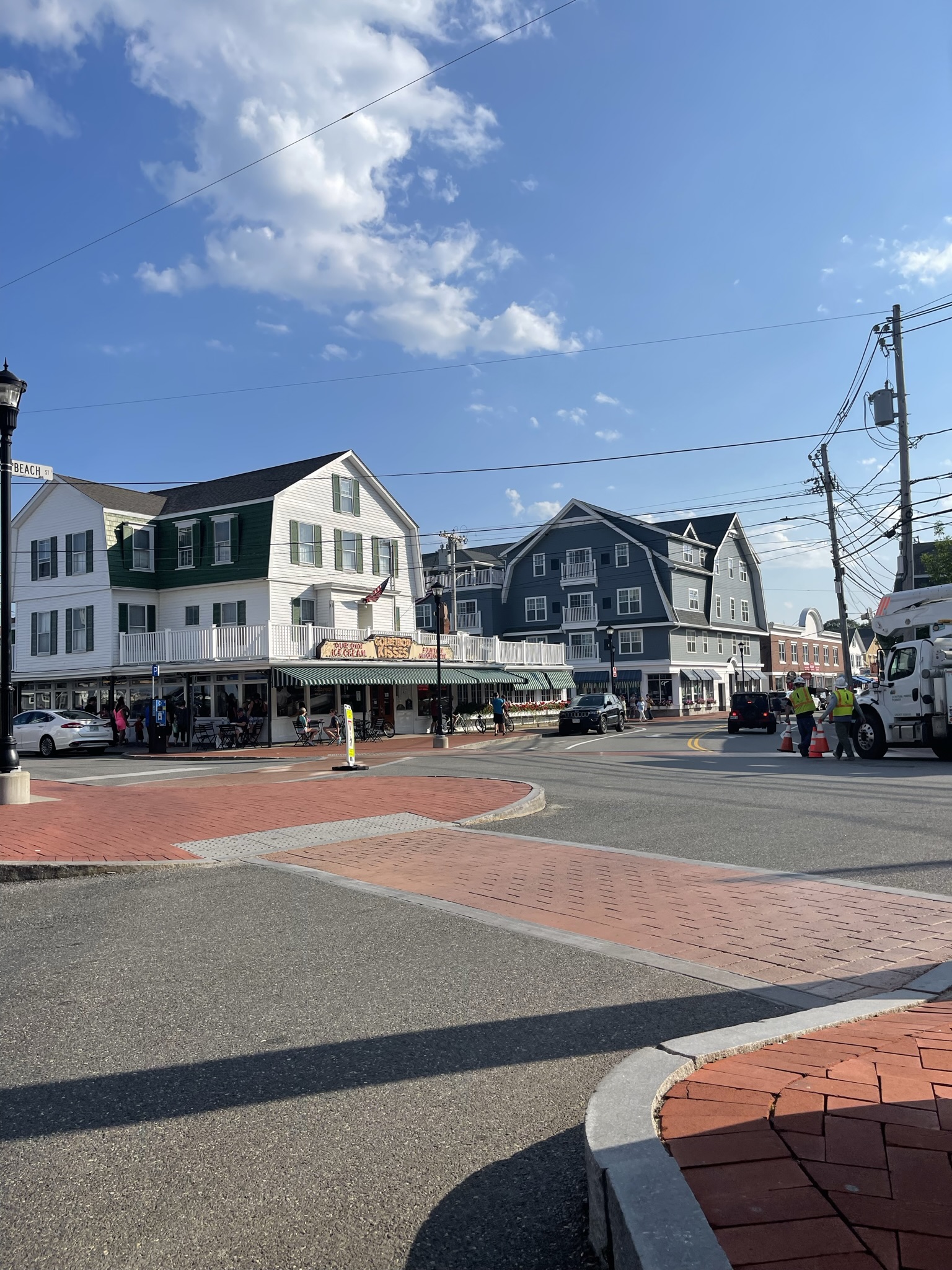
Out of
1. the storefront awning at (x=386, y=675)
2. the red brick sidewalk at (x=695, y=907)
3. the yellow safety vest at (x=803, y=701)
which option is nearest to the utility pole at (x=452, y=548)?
the storefront awning at (x=386, y=675)

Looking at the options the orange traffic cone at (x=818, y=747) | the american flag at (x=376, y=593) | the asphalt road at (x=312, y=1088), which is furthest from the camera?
the american flag at (x=376, y=593)

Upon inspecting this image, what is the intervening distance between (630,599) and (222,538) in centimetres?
2907

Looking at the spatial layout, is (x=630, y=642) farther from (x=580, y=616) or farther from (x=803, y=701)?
(x=803, y=701)

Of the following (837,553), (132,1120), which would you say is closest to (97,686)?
(837,553)

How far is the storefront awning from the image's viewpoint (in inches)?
1262

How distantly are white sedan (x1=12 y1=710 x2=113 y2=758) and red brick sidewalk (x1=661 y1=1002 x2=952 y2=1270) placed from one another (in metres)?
30.2

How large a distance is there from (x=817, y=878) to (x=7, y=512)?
38.2 ft

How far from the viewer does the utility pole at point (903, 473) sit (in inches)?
1155

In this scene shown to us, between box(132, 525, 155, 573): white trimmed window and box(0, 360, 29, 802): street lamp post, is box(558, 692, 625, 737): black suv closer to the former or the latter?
box(132, 525, 155, 573): white trimmed window

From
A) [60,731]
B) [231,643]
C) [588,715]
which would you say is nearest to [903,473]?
[588,715]

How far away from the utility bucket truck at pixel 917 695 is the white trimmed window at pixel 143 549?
28283mm

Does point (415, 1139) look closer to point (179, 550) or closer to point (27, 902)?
point (27, 902)

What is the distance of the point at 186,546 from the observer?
3784cm

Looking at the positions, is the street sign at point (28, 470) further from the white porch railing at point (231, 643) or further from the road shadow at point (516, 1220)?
the white porch railing at point (231, 643)
